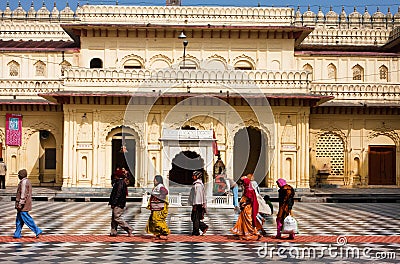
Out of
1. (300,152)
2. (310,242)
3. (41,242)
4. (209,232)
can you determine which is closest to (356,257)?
(310,242)

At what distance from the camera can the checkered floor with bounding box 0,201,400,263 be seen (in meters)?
11.4

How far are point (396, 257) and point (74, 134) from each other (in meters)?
19.1

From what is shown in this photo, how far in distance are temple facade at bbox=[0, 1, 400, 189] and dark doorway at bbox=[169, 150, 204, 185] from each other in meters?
0.06

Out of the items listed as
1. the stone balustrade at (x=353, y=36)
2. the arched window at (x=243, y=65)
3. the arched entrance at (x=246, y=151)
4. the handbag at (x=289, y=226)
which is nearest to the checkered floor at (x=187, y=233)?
the handbag at (x=289, y=226)

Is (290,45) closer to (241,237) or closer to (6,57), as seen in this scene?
(6,57)

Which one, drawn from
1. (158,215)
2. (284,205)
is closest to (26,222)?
(158,215)

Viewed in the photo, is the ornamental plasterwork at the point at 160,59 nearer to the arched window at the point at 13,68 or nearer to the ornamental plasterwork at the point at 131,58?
the ornamental plasterwork at the point at 131,58

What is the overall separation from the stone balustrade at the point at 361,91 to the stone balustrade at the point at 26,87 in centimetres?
1285

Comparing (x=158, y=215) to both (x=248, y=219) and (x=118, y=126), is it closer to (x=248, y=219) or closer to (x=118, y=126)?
(x=248, y=219)

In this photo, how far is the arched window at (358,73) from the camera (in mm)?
34688

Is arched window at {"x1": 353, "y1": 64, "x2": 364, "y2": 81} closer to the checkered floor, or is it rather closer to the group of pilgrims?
the checkered floor

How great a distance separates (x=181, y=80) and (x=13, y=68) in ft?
35.4

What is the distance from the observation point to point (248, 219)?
14.1 metres

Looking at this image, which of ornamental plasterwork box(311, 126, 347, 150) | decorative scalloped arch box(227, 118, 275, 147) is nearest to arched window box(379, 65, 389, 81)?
ornamental plasterwork box(311, 126, 347, 150)
